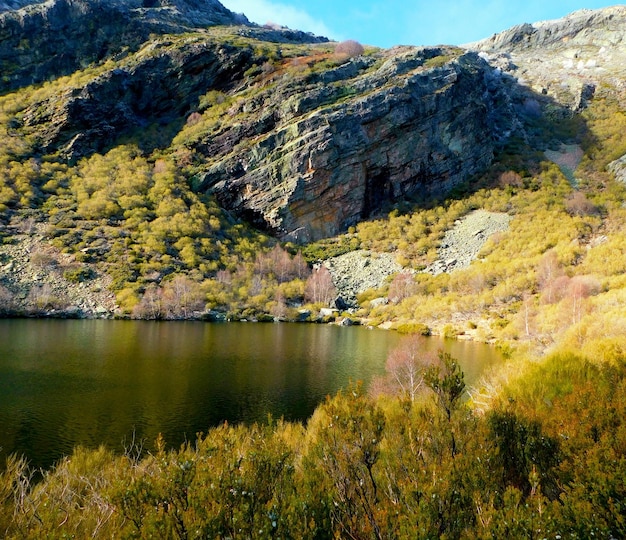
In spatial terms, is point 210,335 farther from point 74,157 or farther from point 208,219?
point 74,157

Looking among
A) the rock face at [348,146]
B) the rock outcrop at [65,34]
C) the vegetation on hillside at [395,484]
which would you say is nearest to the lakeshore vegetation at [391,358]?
the vegetation on hillside at [395,484]

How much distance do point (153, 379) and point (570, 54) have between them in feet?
589

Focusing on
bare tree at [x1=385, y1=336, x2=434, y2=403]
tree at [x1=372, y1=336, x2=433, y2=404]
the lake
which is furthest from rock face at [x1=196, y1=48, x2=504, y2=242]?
tree at [x1=372, y1=336, x2=433, y2=404]

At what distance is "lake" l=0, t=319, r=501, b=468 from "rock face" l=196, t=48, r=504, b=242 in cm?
5551

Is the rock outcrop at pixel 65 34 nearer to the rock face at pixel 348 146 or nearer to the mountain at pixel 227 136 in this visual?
the mountain at pixel 227 136

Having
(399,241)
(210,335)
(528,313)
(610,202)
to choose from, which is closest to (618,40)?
(610,202)

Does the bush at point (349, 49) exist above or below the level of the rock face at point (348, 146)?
above

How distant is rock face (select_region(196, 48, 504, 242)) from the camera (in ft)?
321

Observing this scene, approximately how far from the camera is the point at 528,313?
2026 inches

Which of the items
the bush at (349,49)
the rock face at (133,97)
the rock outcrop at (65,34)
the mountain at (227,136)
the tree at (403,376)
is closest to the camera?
the tree at (403,376)

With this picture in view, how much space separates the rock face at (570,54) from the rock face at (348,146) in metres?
48.5

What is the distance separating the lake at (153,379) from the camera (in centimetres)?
1827

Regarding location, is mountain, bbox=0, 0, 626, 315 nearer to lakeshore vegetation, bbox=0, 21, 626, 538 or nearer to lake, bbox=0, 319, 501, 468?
lakeshore vegetation, bbox=0, 21, 626, 538

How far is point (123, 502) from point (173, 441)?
13125mm
